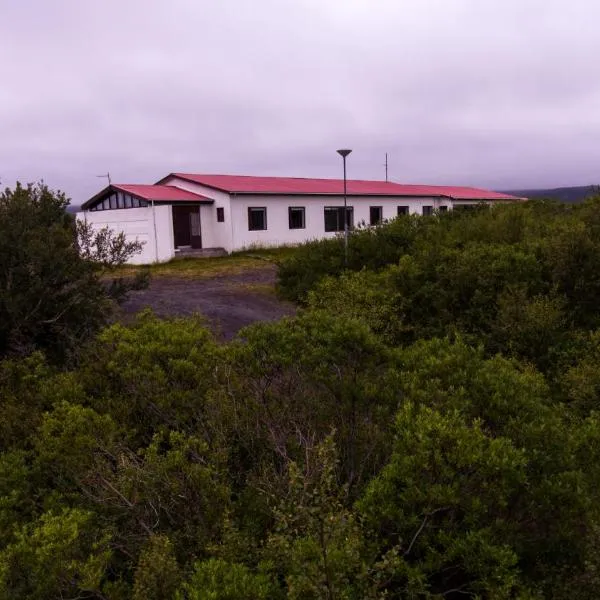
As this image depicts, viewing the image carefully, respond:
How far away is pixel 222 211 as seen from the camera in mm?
23016

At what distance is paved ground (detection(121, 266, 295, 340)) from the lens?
11.4 meters

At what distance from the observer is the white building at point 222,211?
71.4ft

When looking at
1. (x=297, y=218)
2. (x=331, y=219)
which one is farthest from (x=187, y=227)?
(x=331, y=219)

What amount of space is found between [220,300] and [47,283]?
21.4ft

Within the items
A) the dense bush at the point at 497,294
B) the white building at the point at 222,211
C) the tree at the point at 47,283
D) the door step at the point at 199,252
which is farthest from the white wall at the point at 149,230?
the tree at the point at 47,283

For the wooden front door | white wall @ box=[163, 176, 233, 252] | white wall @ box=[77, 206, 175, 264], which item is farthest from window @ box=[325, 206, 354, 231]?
white wall @ box=[77, 206, 175, 264]

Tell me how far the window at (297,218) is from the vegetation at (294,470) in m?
18.4

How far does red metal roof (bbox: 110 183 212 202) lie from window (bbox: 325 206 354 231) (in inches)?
235

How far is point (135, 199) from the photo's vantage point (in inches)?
877

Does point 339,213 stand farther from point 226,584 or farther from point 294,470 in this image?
point 226,584

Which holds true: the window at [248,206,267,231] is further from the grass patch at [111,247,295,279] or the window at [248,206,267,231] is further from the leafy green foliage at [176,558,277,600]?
the leafy green foliage at [176,558,277,600]

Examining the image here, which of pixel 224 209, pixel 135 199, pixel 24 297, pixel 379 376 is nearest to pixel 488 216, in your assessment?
pixel 379 376

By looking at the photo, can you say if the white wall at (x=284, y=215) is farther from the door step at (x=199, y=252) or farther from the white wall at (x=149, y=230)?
the white wall at (x=149, y=230)

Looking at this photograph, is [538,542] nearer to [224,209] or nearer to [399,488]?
[399,488]
